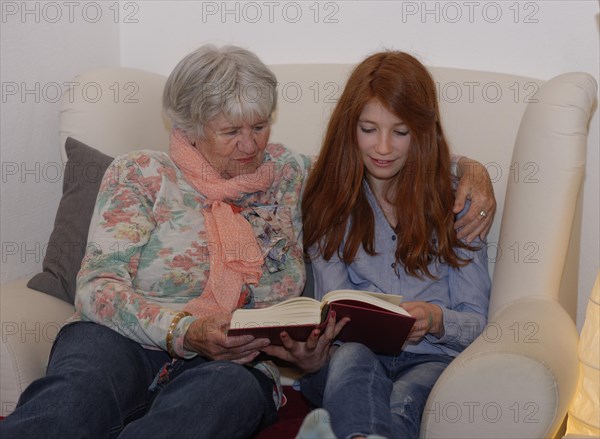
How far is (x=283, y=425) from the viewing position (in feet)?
6.20

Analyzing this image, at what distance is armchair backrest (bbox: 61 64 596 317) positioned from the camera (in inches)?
75.2

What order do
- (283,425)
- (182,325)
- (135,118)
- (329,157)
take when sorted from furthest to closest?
(135,118)
(329,157)
(283,425)
(182,325)

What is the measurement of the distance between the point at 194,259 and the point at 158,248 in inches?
3.4

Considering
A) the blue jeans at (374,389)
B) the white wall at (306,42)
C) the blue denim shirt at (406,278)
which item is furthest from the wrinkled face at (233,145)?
the white wall at (306,42)

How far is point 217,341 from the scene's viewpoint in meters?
1.72

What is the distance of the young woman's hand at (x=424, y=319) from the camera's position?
1.82m

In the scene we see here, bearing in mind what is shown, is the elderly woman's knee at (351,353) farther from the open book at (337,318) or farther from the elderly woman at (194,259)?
the elderly woman at (194,259)

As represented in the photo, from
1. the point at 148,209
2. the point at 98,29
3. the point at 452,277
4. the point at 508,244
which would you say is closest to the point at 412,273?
the point at 452,277

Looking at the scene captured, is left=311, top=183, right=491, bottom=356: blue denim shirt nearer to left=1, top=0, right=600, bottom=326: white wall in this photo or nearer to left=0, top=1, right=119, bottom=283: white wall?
left=1, top=0, right=600, bottom=326: white wall

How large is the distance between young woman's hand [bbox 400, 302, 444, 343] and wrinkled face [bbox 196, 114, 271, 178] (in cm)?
50

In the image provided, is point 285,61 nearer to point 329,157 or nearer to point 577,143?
point 329,157

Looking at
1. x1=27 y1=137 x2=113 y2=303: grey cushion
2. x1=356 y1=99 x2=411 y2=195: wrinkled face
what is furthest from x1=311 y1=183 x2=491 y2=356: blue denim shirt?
x1=27 y1=137 x2=113 y2=303: grey cushion

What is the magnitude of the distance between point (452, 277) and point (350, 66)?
692mm

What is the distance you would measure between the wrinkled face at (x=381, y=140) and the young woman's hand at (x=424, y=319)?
34 cm
